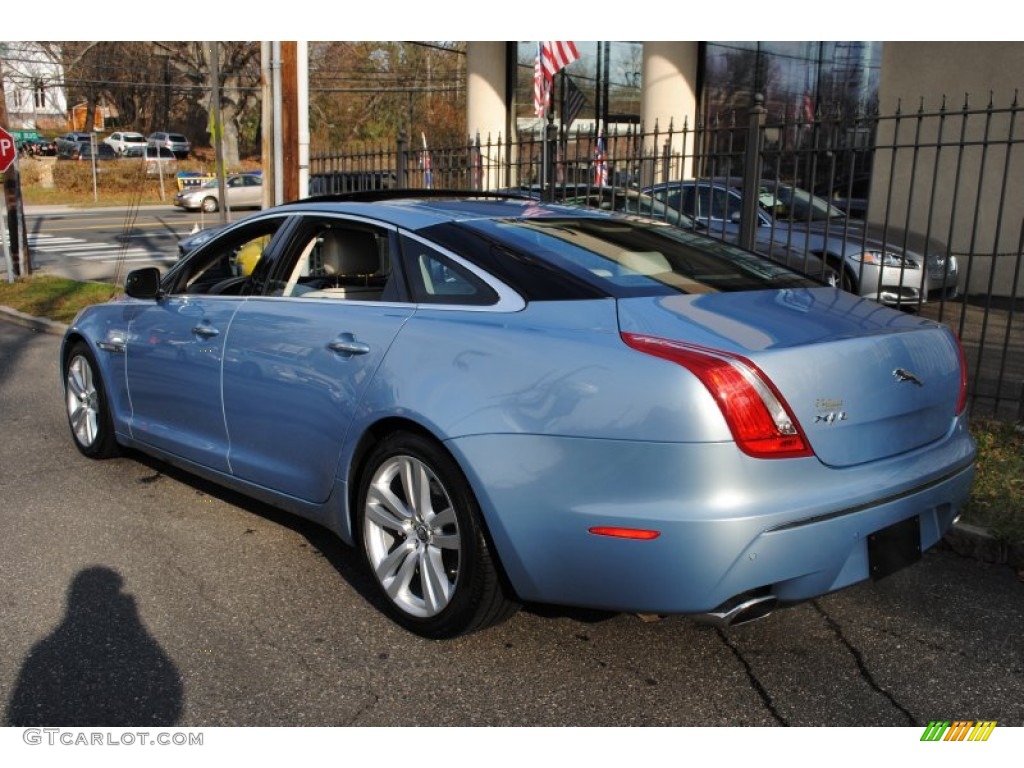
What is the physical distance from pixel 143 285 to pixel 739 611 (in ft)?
11.7

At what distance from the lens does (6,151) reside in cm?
1451

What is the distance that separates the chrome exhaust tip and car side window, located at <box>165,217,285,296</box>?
2.60m

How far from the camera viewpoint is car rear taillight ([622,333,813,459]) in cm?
269

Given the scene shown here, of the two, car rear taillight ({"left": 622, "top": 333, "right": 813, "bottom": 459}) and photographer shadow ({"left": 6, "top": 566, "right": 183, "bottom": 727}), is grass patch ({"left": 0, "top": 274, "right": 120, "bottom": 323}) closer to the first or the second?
photographer shadow ({"left": 6, "top": 566, "right": 183, "bottom": 727})

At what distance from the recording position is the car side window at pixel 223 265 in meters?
4.49

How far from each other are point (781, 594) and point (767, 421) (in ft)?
1.75

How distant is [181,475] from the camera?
17.7ft

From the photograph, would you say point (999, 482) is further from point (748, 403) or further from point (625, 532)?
point (625, 532)

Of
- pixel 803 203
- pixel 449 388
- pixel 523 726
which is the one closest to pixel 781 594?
pixel 523 726

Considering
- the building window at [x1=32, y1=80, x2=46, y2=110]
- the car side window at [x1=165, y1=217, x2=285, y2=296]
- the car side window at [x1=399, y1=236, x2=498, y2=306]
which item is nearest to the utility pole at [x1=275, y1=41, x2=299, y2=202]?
the car side window at [x1=165, y1=217, x2=285, y2=296]

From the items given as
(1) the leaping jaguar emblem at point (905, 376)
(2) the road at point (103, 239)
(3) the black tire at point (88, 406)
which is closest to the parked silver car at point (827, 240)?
(3) the black tire at point (88, 406)
